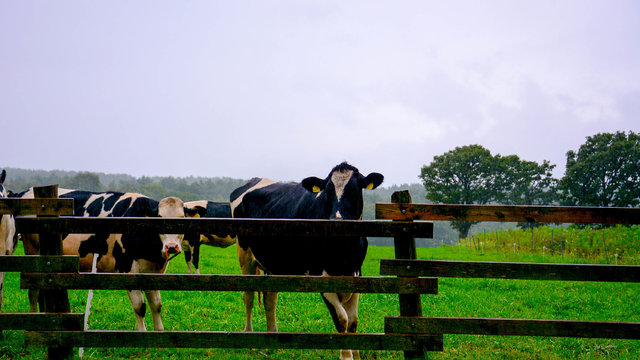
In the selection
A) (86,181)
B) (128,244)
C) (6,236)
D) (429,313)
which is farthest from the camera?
(86,181)

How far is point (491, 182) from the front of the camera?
59.9 m

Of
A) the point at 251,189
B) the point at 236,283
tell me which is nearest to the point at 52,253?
the point at 236,283

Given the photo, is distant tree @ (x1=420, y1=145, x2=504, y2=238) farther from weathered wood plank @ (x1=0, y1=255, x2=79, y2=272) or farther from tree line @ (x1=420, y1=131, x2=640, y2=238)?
weathered wood plank @ (x1=0, y1=255, x2=79, y2=272)

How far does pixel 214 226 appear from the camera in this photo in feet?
15.2

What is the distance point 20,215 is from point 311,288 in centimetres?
314

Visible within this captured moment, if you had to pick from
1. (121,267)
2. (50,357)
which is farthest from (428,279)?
(121,267)

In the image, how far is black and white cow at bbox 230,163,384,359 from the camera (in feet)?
19.7

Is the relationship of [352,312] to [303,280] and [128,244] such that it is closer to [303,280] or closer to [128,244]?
[303,280]

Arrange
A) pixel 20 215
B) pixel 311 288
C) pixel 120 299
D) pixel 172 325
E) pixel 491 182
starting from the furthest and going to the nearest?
1. pixel 491 182
2. pixel 120 299
3. pixel 172 325
4. pixel 20 215
5. pixel 311 288

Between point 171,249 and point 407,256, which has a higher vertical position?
point 407,256

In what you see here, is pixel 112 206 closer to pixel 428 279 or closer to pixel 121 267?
pixel 121 267

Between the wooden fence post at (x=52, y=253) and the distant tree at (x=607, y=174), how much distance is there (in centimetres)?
5144

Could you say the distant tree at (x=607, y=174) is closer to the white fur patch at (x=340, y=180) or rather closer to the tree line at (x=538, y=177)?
the tree line at (x=538, y=177)

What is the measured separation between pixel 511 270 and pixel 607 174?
52.2m
